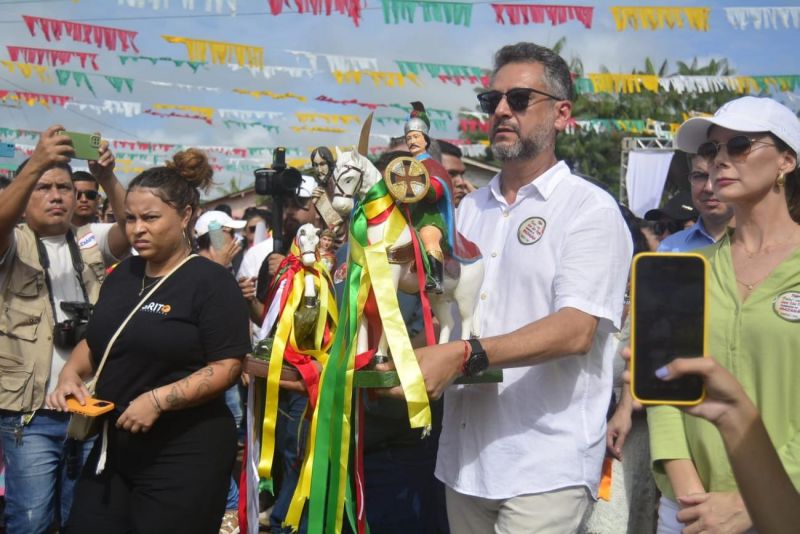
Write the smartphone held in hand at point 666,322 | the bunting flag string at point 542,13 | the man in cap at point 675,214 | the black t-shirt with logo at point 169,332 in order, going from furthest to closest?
the bunting flag string at point 542,13, the man in cap at point 675,214, the black t-shirt with logo at point 169,332, the smartphone held in hand at point 666,322

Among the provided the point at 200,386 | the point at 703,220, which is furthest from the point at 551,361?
the point at 703,220

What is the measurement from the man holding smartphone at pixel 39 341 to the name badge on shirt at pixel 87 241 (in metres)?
0.22

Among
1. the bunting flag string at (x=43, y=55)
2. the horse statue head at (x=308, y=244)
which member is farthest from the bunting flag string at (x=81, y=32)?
the horse statue head at (x=308, y=244)

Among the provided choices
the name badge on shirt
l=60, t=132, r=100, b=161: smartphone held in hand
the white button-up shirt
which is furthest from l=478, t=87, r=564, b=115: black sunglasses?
the name badge on shirt

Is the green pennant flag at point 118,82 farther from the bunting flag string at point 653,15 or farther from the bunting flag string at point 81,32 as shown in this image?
the bunting flag string at point 653,15

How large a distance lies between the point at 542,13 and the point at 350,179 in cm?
756

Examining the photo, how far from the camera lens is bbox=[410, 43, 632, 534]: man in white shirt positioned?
89.0 inches

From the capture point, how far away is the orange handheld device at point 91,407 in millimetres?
3021

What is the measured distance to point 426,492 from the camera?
3699 millimetres

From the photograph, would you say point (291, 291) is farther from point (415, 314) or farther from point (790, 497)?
point (790, 497)

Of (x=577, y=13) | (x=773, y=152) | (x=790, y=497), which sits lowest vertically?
(x=790, y=497)

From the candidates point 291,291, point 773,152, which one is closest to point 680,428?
point 773,152

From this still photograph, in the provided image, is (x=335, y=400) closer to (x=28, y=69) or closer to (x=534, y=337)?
(x=534, y=337)

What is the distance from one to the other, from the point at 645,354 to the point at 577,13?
8.52m
